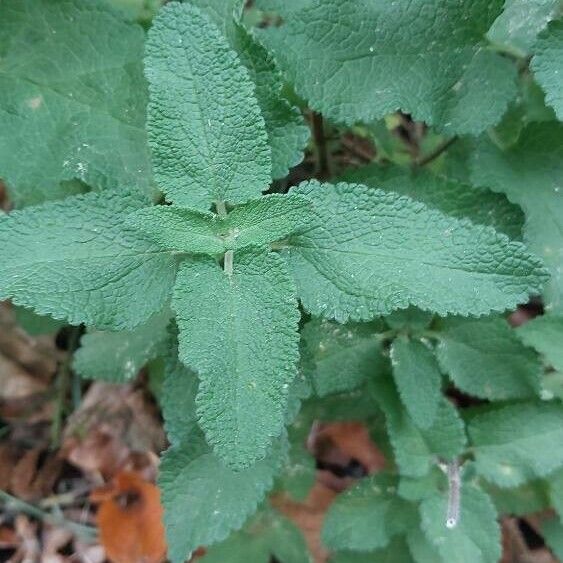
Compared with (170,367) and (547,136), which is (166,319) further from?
(547,136)

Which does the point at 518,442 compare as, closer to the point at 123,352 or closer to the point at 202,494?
the point at 202,494

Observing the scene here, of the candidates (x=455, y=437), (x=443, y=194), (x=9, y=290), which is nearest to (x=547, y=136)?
(x=443, y=194)

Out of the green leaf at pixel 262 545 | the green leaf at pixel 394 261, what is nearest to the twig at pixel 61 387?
the green leaf at pixel 262 545

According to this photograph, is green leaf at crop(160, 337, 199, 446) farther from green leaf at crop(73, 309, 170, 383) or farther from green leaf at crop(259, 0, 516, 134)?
Answer: green leaf at crop(259, 0, 516, 134)

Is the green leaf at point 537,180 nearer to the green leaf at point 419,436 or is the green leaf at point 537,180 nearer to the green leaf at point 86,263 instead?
the green leaf at point 419,436

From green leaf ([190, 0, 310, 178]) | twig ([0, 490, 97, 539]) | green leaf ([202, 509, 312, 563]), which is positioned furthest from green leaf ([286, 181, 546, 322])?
twig ([0, 490, 97, 539])
